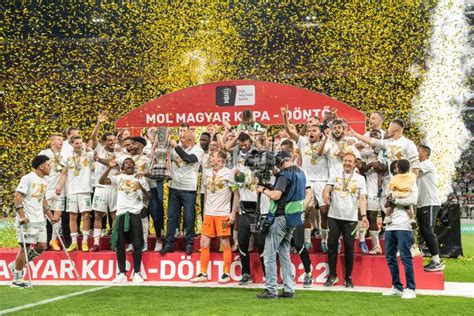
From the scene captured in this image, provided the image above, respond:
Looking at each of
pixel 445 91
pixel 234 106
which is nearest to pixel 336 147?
pixel 234 106

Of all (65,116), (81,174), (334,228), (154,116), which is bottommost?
(334,228)

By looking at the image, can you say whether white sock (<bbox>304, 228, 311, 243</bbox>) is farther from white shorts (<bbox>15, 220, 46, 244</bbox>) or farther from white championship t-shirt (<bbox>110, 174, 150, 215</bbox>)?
white shorts (<bbox>15, 220, 46, 244</bbox>)

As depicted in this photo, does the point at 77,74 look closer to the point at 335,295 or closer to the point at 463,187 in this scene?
the point at 463,187

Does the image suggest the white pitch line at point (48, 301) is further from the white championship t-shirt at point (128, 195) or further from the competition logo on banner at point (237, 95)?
the competition logo on banner at point (237, 95)

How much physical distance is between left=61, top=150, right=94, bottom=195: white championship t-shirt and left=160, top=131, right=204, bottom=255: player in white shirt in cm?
139

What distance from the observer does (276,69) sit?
2819 centimetres

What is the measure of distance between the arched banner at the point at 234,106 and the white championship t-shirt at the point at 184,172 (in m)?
1.52

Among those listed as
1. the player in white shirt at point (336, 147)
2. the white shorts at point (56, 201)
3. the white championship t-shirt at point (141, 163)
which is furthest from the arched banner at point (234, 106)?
the white shorts at point (56, 201)

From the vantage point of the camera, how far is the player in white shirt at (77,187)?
11.5 meters

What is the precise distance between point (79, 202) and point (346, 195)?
4280 mm

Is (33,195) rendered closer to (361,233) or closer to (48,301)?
(48,301)

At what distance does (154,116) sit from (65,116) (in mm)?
15477

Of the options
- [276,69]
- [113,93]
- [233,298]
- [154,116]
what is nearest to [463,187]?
[276,69]

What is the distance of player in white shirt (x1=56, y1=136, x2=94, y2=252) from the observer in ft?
37.8
